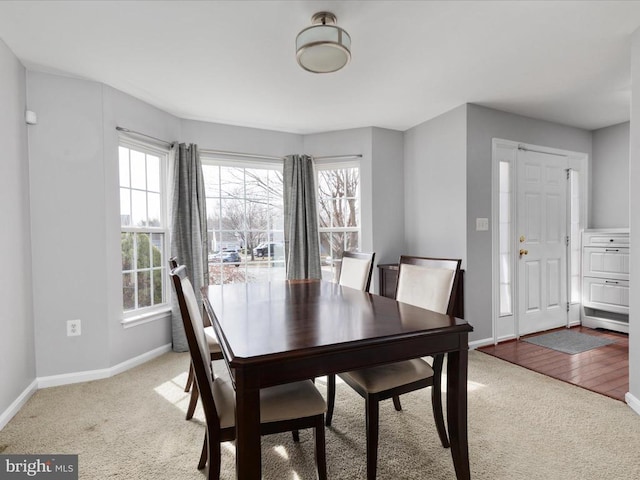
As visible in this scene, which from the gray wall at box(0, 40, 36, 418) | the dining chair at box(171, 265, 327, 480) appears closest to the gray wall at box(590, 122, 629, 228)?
the dining chair at box(171, 265, 327, 480)

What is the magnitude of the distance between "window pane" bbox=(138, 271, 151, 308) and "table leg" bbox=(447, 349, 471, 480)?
284 centimetres

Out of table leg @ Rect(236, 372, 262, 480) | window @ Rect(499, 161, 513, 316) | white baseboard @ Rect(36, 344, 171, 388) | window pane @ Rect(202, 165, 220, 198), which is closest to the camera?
table leg @ Rect(236, 372, 262, 480)

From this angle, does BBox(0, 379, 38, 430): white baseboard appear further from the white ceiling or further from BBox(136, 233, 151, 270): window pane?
the white ceiling

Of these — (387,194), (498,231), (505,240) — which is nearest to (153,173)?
(387,194)

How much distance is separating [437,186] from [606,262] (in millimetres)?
2124

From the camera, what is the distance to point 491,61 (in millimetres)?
2467

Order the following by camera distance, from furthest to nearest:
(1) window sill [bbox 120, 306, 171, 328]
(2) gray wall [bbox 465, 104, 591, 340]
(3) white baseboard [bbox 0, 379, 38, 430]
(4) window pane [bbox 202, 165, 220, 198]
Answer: (4) window pane [bbox 202, 165, 220, 198] < (2) gray wall [bbox 465, 104, 591, 340] < (1) window sill [bbox 120, 306, 171, 328] < (3) white baseboard [bbox 0, 379, 38, 430]

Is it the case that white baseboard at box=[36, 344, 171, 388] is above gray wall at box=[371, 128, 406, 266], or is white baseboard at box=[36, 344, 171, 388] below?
below

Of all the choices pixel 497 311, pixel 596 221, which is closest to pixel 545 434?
pixel 497 311

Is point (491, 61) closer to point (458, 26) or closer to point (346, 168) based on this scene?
point (458, 26)

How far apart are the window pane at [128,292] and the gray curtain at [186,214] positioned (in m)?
0.39

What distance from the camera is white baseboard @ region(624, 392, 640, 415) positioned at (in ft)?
6.89

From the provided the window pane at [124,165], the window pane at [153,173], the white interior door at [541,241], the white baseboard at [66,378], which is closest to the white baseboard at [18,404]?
the white baseboard at [66,378]

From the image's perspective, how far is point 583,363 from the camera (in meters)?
2.94
